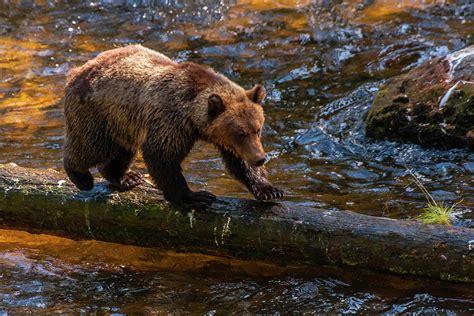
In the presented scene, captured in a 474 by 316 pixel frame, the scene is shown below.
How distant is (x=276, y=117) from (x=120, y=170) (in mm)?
4457

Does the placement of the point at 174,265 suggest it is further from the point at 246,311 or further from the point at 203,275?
the point at 246,311

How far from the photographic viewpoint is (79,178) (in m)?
7.39

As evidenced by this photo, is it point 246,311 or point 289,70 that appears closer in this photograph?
point 246,311

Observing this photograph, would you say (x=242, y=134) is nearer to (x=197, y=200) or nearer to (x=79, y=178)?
(x=197, y=200)

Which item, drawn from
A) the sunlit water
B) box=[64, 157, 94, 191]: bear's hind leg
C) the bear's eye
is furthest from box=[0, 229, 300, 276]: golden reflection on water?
the bear's eye

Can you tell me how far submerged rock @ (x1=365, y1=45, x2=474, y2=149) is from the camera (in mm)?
9578

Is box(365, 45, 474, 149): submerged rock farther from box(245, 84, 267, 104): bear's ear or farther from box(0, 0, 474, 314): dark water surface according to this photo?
box(245, 84, 267, 104): bear's ear

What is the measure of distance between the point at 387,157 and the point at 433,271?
160 inches

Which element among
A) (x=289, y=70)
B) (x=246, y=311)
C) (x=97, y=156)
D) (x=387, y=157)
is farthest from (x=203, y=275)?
(x=289, y=70)

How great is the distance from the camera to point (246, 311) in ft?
20.2

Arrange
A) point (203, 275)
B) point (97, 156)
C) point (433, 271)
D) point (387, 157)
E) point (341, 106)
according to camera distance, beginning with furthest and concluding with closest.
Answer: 1. point (341, 106)
2. point (387, 157)
3. point (97, 156)
4. point (203, 275)
5. point (433, 271)

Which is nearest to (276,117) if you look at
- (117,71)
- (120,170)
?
(120,170)

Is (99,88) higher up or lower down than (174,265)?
higher up

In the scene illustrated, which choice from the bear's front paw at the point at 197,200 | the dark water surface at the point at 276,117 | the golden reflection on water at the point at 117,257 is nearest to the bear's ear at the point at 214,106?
the bear's front paw at the point at 197,200
